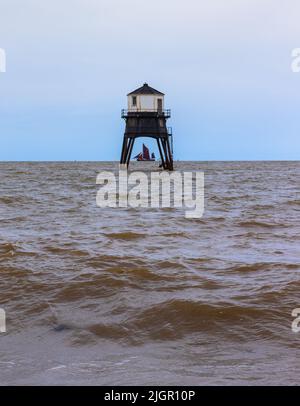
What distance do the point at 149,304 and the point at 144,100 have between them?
1380 inches

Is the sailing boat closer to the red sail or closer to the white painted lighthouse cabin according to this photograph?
the red sail

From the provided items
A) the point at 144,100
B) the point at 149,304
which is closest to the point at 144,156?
the point at 144,100

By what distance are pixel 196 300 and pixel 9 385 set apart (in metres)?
2.61

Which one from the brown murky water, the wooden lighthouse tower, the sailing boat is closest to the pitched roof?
the wooden lighthouse tower

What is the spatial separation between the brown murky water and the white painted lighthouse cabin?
29.3 m

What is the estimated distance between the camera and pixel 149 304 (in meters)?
5.73

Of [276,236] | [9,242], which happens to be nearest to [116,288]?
[9,242]

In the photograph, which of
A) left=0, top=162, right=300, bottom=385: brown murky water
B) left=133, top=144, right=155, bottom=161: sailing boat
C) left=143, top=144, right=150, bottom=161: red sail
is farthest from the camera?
left=143, top=144, right=150, bottom=161: red sail

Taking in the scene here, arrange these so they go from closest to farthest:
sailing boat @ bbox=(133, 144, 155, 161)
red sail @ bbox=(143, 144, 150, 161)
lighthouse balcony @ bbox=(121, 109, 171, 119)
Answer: lighthouse balcony @ bbox=(121, 109, 171, 119)
sailing boat @ bbox=(133, 144, 155, 161)
red sail @ bbox=(143, 144, 150, 161)

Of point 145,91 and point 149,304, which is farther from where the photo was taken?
point 145,91

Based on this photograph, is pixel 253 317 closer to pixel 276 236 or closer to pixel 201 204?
pixel 276 236

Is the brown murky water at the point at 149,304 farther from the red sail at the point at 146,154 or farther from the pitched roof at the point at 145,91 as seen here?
the red sail at the point at 146,154

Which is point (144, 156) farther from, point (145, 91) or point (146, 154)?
point (145, 91)

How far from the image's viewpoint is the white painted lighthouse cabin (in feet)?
130
